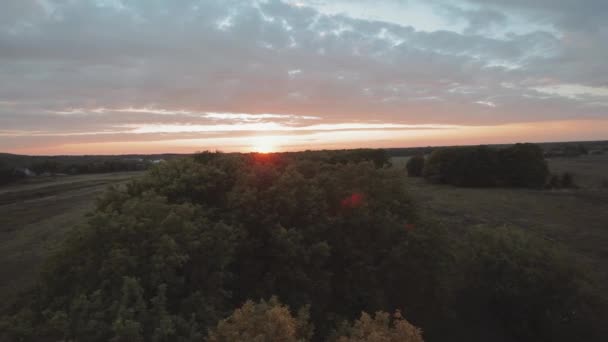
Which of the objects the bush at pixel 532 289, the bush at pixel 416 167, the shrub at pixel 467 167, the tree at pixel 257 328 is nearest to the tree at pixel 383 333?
the tree at pixel 257 328

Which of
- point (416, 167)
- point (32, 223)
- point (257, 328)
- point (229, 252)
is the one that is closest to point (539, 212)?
point (416, 167)

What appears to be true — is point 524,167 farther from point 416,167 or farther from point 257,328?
point 257,328

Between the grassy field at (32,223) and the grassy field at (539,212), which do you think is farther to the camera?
the grassy field at (539,212)

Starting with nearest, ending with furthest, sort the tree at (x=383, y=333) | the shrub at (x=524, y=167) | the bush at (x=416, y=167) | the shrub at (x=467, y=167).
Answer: the tree at (x=383, y=333) → the shrub at (x=524, y=167) → the shrub at (x=467, y=167) → the bush at (x=416, y=167)

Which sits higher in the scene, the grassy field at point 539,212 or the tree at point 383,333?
the tree at point 383,333

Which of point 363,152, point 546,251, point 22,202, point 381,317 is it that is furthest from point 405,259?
point 22,202

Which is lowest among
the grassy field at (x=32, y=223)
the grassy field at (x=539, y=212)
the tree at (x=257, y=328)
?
the grassy field at (x=539, y=212)

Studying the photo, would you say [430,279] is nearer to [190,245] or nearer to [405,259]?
[405,259]

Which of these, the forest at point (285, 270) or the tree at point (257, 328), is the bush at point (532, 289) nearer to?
the forest at point (285, 270)
